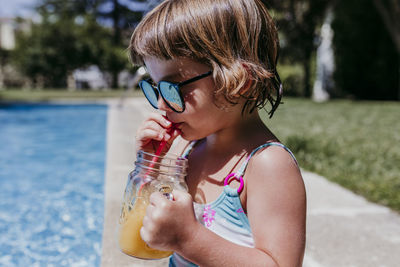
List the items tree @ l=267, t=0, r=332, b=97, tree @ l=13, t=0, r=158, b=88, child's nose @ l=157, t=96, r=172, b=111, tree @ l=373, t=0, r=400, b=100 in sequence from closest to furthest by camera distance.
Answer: child's nose @ l=157, t=96, r=172, b=111, tree @ l=373, t=0, r=400, b=100, tree @ l=267, t=0, r=332, b=97, tree @ l=13, t=0, r=158, b=88

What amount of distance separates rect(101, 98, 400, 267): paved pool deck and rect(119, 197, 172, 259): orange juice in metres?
0.76

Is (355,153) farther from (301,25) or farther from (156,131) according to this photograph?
(301,25)

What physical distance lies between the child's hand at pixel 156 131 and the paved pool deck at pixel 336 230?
0.79 meters

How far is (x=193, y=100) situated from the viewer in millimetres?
1094

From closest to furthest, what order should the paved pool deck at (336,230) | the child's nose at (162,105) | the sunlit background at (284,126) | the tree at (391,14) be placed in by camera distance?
the child's nose at (162,105) → the paved pool deck at (336,230) → the sunlit background at (284,126) → the tree at (391,14)

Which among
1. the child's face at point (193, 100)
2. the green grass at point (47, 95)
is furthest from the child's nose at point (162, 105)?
the green grass at point (47, 95)

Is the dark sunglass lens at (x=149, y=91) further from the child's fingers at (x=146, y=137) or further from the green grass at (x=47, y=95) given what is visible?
the green grass at (x=47, y=95)

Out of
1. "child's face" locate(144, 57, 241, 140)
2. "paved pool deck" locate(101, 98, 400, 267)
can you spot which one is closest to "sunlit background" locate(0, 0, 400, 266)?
"paved pool deck" locate(101, 98, 400, 267)

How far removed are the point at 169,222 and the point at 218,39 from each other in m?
0.54

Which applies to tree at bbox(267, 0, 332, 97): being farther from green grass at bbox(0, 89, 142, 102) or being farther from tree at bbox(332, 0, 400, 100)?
green grass at bbox(0, 89, 142, 102)

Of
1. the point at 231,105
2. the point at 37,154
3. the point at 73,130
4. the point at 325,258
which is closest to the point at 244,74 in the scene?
the point at 231,105

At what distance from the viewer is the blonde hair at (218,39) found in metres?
1.06

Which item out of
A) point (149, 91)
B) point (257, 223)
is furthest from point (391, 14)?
point (257, 223)

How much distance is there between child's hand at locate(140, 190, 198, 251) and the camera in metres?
0.89
